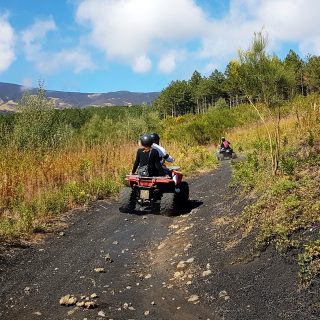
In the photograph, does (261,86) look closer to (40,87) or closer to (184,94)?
(40,87)

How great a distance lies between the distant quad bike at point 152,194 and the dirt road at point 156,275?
71cm

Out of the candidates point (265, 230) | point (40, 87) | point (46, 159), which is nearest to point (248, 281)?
point (265, 230)

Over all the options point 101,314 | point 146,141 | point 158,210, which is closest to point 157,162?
point 146,141

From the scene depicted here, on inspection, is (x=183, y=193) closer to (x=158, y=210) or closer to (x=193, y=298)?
(x=158, y=210)

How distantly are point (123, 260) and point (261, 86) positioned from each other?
19.3 ft

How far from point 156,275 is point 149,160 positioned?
14.0ft

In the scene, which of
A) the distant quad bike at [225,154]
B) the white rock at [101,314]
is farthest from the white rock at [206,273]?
the distant quad bike at [225,154]

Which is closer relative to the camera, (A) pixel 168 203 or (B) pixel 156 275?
(B) pixel 156 275

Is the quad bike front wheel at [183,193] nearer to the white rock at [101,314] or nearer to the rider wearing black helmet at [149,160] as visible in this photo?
the rider wearing black helmet at [149,160]

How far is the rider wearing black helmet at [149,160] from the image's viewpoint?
32.7 feet

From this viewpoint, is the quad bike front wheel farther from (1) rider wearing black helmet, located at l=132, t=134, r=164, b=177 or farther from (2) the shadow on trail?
(1) rider wearing black helmet, located at l=132, t=134, r=164, b=177

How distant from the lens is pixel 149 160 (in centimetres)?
995

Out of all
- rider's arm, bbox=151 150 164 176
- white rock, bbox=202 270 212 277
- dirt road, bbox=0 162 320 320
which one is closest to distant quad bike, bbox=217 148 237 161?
rider's arm, bbox=151 150 164 176

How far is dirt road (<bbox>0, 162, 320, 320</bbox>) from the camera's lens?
4.70 metres
